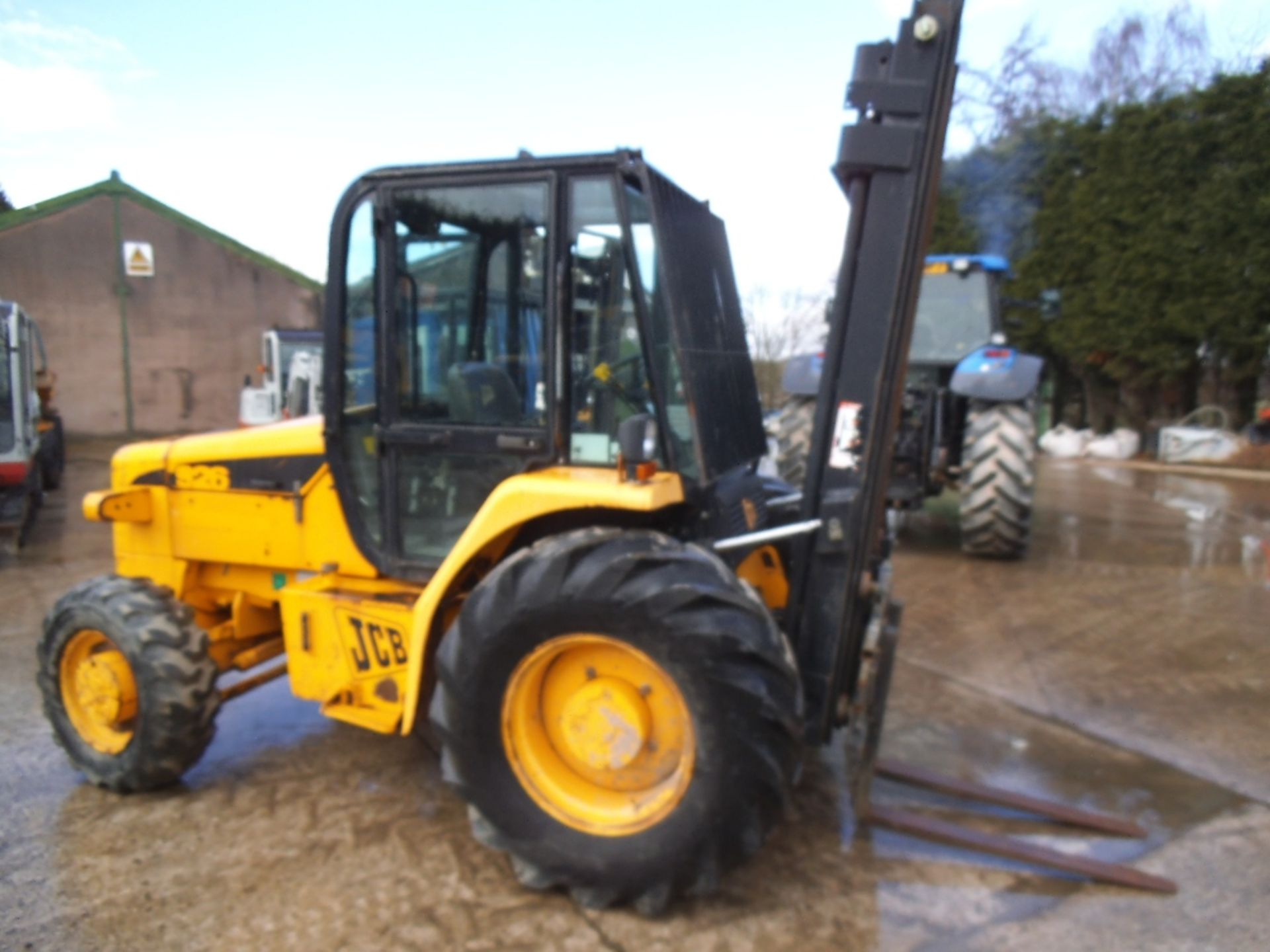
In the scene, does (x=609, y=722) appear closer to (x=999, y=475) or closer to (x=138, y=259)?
(x=999, y=475)

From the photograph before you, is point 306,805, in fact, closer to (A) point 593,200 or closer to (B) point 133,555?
(B) point 133,555

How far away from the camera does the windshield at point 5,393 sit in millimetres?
9297

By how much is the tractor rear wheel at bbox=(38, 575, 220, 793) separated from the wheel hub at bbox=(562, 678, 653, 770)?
1592mm

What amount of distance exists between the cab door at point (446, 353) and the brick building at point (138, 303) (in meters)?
16.4

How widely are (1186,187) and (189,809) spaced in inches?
663

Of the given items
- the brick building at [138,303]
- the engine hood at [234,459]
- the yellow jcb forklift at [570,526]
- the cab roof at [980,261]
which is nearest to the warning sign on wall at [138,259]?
the brick building at [138,303]

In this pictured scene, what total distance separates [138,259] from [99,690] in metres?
16.4

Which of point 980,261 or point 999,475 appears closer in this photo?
point 999,475

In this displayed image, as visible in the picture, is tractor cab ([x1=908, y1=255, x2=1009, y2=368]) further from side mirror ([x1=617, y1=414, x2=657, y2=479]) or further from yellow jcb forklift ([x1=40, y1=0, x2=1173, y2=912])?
side mirror ([x1=617, y1=414, x2=657, y2=479])

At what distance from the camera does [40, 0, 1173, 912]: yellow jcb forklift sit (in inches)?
107

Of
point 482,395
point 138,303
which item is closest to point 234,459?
point 482,395

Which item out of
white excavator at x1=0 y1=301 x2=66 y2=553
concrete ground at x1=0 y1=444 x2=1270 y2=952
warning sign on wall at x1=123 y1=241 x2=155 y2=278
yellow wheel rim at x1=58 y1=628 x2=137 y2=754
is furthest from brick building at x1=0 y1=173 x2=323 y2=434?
yellow wheel rim at x1=58 y1=628 x2=137 y2=754

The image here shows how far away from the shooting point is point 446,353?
11.0 feet

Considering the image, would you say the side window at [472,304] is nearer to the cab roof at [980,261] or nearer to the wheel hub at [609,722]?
the wheel hub at [609,722]
